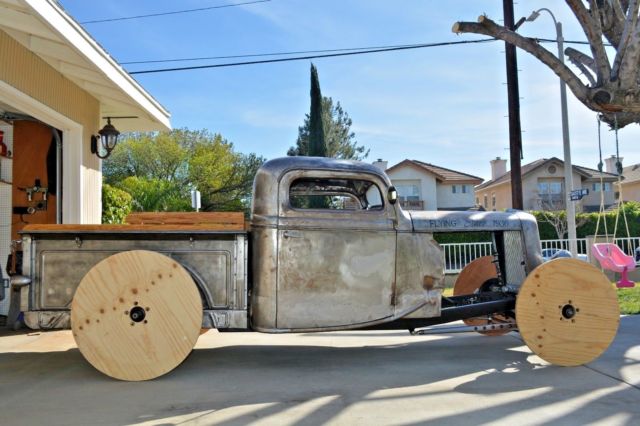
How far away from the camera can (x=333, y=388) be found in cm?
413

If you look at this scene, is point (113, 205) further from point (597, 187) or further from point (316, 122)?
point (597, 187)

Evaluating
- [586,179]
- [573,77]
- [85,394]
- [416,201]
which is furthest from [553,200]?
[85,394]

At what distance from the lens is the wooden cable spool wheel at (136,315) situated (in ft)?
13.8

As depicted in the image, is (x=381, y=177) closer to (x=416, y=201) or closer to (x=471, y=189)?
(x=416, y=201)

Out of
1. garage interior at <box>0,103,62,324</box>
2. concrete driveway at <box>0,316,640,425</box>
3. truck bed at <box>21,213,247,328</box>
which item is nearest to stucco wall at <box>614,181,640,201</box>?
concrete driveway at <box>0,316,640,425</box>

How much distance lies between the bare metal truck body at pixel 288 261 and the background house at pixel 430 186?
111ft

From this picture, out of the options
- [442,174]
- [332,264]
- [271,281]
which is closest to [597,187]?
[442,174]

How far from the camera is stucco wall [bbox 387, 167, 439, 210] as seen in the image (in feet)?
130

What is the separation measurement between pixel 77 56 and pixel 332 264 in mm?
4716

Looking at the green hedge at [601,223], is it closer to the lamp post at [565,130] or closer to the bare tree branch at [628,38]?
the lamp post at [565,130]

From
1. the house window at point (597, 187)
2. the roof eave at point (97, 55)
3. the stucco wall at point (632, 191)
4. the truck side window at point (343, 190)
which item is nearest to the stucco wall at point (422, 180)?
the house window at point (597, 187)

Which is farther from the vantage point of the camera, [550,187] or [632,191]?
[632,191]

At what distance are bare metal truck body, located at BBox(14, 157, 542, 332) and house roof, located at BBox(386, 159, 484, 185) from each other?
35119mm

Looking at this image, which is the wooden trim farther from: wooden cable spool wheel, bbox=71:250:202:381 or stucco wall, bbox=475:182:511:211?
stucco wall, bbox=475:182:511:211
